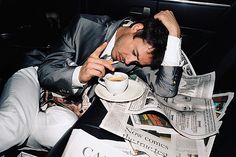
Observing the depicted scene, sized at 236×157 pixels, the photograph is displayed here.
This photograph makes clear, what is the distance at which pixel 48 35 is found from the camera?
186 centimetres

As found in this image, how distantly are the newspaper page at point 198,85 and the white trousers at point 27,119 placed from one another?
1.76 ft

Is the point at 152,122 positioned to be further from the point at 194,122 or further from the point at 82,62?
the point at 82,62

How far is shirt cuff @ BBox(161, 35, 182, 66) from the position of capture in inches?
47.9

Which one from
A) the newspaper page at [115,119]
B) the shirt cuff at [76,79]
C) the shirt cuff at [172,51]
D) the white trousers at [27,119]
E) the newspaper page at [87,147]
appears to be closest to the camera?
the newspaper page at [87,147]

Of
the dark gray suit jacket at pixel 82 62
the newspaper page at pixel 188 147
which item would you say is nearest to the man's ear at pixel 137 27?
the dark gray suit jacket at pixel 82 62

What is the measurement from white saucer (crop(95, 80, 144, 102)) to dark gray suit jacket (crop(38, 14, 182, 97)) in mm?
135

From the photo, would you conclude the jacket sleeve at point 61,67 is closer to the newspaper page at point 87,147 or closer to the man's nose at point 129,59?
the man's nose at point 129,59

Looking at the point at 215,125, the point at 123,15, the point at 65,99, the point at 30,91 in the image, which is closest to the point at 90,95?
the point at 65,99

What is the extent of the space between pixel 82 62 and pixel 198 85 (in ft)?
1.98

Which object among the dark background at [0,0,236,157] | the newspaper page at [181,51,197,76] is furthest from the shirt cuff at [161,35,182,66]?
the dark background at [0,0,236,157]

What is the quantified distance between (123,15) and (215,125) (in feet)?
4.69

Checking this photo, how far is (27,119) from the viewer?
1038mm

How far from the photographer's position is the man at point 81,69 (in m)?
1.02

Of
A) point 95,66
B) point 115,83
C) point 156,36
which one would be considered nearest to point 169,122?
point 115,83
